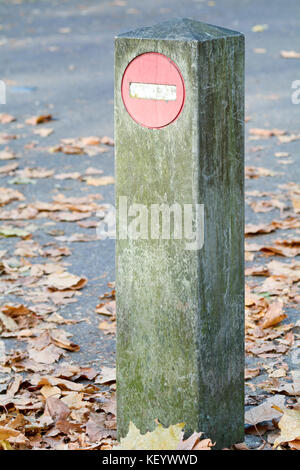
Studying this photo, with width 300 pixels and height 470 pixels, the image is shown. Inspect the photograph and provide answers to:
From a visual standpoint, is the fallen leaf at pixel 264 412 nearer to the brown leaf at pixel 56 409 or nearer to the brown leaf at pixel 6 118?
the brown leaf at pixel 56 409

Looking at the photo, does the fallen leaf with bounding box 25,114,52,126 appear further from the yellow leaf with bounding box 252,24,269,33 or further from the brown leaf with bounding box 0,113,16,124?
the yellow leaf with bounding box 252,24,269,33

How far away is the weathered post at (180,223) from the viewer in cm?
231

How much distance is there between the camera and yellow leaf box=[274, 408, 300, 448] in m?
2.60

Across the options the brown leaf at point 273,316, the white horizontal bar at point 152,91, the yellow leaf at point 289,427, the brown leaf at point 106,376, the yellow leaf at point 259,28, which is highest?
the yellow leaf at point 259,28

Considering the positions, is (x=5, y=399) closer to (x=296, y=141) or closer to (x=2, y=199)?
(x=2, y=199)

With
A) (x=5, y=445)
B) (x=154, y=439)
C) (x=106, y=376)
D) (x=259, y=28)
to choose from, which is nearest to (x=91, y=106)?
(x=259, y=28)

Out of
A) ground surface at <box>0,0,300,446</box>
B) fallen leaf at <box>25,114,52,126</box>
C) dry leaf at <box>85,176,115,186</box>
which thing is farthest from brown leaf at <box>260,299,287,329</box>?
fallen leaf at <box>25,114,52,126</box>

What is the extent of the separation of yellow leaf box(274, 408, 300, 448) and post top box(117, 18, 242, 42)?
1250 mm

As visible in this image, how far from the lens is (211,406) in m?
2.51

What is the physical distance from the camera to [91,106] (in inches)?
322

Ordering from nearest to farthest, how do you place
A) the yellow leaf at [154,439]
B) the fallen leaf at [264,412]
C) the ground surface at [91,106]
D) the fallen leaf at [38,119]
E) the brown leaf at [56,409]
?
the yellow leaf at [154,439] → the fallen leaf at [264,412] → the brown leaf at [56,409] → the ground surface at [91,106] → the fallen leaf at [38,119]

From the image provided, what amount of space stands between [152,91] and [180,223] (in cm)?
39

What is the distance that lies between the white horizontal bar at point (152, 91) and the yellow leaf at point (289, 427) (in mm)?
1128

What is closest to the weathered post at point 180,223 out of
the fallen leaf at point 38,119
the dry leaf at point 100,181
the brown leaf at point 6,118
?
the dry leaf at point 100,181
